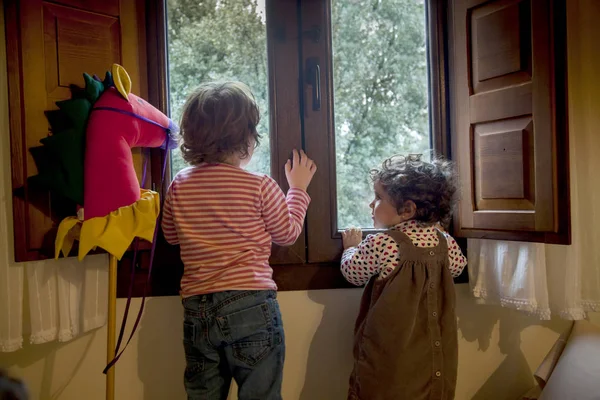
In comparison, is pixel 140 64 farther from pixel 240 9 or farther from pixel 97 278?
pixel 97 278

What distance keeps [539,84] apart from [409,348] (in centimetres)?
77

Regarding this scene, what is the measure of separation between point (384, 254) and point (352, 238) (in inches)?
8.8

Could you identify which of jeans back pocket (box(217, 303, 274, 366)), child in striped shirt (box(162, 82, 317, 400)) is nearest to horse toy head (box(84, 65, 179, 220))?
child in striped shirt (box(162, 82, 317, 400))

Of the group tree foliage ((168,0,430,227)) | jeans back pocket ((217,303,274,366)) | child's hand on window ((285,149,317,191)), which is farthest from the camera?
tree foliage ((168,0,430,227))

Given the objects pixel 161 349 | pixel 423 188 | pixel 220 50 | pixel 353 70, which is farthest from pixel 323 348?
pixel 220 50

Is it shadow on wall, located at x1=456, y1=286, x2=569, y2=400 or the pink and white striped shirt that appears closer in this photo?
the pink and white striped shirt

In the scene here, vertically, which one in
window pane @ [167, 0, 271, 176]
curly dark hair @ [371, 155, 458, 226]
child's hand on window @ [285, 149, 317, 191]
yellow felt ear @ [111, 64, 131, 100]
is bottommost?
curly dark hair @ [371, 155, 458, 226]

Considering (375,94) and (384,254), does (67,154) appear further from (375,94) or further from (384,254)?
(375,94)

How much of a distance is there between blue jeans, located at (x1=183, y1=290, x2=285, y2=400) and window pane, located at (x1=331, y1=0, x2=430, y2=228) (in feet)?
1.65

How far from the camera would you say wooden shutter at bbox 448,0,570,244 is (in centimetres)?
119

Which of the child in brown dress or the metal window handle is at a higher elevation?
the metal window handle

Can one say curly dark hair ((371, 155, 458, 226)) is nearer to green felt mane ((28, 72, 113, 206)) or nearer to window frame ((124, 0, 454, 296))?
window frame ((124, 0, 454, 296))

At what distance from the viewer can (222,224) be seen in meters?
1.22

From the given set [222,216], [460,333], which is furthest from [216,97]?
[460,333]
